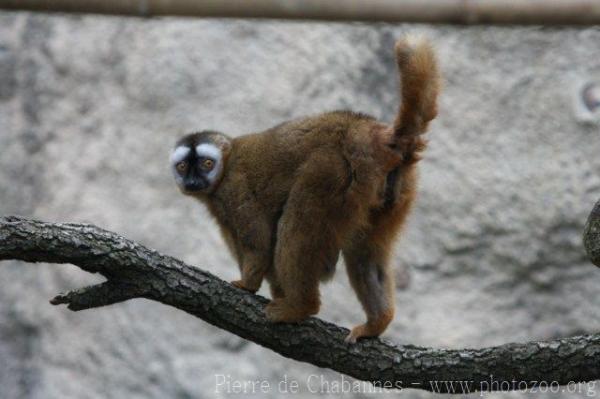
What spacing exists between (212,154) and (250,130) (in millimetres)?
3623

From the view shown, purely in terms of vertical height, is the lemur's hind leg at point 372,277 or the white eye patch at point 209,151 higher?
the white eye patch at point 209,151

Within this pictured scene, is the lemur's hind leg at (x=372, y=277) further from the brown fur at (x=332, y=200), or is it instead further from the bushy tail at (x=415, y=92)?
the bushy tail at (x=415, y=92)

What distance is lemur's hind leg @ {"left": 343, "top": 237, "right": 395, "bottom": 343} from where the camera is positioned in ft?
21.2

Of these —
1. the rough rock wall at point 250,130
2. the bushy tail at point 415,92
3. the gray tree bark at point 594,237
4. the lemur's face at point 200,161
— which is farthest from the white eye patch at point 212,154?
the rough rock wall at point 250,130

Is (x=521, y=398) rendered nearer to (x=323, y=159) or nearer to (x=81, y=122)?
(x=323, y=159)

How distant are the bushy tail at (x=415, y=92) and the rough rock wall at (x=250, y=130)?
4.68 meters

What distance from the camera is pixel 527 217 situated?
10.3 meters

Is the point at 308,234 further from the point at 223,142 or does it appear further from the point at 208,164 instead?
the point at 223,142

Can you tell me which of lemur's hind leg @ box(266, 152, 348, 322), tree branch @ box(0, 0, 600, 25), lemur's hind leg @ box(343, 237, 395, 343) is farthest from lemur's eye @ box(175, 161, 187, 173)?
lemur's hind leg @ box(343, 237, 395, 343)

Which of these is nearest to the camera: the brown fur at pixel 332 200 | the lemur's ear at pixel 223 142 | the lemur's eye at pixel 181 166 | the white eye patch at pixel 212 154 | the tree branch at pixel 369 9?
the brown fur at pixel 332 200

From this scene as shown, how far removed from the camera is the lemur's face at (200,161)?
23.2ft

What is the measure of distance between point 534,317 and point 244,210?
501 centimetres

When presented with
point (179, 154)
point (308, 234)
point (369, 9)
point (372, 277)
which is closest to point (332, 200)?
point (308, 234)

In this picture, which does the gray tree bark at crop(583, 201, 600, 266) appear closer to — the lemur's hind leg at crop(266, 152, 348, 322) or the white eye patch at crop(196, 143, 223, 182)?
the lemur's hind leg at crop(266, 152, 348, 322)
